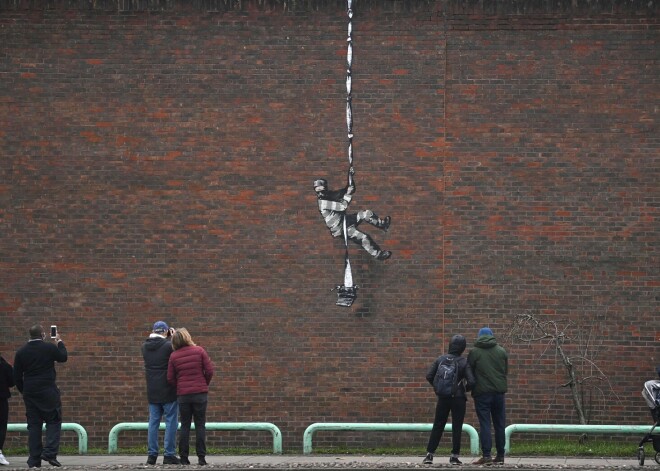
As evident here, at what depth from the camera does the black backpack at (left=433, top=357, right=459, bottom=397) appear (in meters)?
13.5

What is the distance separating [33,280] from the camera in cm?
1738

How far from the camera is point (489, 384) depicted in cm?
1359

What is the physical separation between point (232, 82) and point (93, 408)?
16.3 feet

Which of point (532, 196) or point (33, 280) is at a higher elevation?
point (532, 196)

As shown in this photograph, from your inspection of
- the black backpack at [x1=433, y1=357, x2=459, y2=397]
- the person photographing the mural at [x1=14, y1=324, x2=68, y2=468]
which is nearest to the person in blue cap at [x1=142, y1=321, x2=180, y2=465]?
the person photographing the mural at [x1=14, y1=324, x2=68, y2=468]

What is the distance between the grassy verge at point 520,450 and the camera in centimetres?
1572

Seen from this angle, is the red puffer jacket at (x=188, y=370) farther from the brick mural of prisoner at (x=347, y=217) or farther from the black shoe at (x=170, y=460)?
the brick mural of prisoner at (x=347, y=217)

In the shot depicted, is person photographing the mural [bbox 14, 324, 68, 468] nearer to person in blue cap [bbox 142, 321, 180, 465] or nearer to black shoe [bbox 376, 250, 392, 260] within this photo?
person in blue cap [bbox 142, 321, 180, 465]

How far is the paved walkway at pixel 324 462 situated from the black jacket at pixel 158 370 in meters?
0.76

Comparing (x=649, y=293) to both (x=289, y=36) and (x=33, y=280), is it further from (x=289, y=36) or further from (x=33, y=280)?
(x=33, y=280)

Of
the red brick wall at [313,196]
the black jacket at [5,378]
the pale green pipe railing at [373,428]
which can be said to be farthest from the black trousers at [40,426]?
the red brick wall at [313,196]

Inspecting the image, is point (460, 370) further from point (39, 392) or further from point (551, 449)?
point (39, 392)

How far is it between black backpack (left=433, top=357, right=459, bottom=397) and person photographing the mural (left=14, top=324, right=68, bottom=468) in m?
4.19

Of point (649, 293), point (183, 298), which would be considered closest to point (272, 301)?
point (183, 298)
